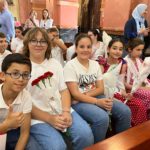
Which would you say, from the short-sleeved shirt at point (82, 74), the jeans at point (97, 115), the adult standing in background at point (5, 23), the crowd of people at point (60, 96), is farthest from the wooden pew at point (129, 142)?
the adult standing in background at point (5, 23)

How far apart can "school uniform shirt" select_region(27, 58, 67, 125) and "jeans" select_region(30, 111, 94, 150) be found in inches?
3.4

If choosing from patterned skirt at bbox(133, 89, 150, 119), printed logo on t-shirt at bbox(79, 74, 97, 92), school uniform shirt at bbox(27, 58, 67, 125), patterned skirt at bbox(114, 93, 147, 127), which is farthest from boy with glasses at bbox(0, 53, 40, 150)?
patterned skirt at bbox(133, 89, 150, 119)

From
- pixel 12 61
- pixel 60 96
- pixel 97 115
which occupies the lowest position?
pixel 97 115

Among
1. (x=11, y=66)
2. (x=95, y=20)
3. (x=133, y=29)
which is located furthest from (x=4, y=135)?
(x=95, y=20)

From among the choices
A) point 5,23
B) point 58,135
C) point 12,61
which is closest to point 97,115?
point 58,135

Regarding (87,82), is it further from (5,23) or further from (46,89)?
(5,23)

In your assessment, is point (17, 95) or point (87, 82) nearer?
point (17, 95)

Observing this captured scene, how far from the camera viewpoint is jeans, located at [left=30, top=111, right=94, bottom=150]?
4.82ft

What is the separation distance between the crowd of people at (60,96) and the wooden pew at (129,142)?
52 cm

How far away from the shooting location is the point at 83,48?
2.10 metres

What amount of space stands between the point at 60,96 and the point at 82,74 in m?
0.32

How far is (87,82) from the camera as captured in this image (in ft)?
6.73

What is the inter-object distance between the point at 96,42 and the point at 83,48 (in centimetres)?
145

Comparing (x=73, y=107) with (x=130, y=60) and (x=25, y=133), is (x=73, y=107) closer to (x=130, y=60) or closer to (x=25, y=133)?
(x=25, y=133)
